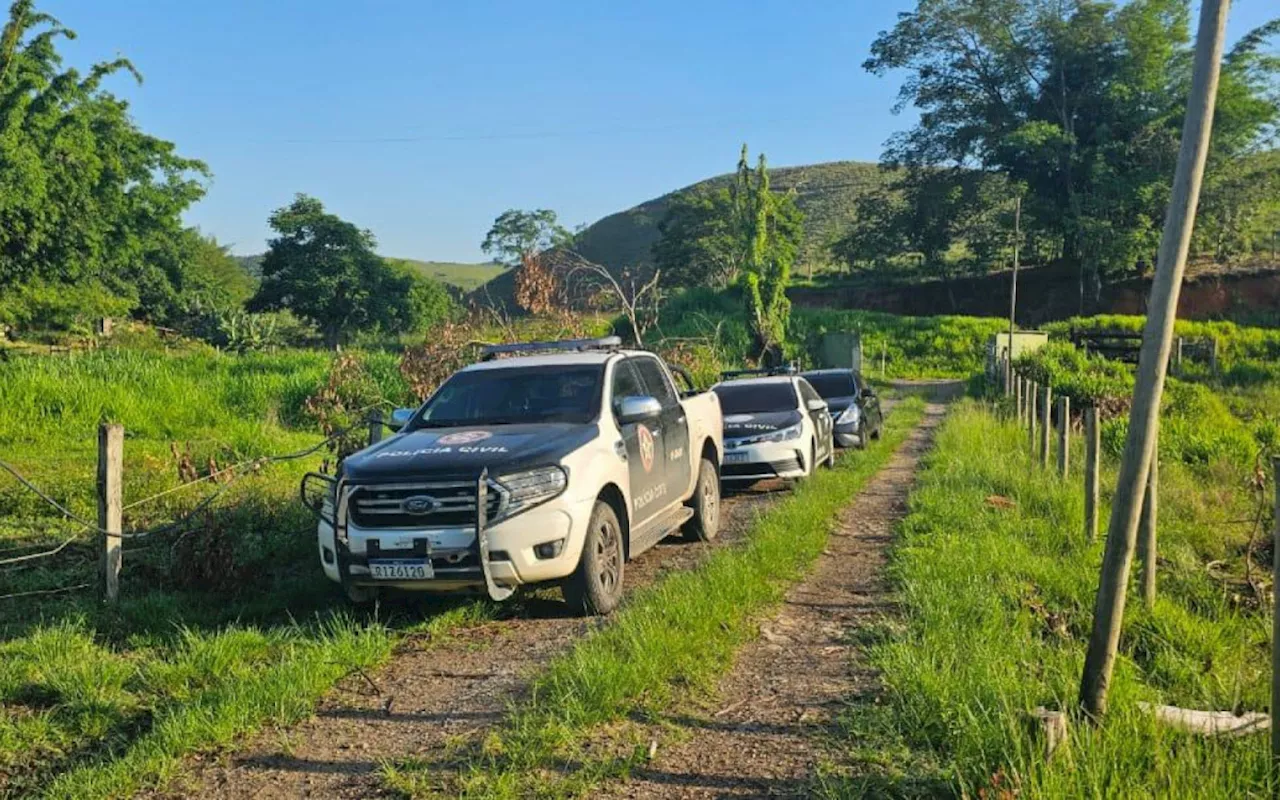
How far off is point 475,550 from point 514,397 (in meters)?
2.08

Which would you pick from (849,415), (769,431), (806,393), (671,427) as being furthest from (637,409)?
(849,415)

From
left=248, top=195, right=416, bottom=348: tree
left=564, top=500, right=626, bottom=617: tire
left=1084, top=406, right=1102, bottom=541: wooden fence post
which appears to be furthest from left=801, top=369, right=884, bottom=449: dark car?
left=248, top=195, right=416, bottom=348: tree

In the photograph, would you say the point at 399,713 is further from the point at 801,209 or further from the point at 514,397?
the point at 801,209

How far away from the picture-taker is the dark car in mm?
16953

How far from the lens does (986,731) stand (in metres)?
4.09

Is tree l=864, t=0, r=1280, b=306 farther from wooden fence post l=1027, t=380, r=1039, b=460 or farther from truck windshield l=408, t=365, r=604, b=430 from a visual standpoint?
truck windshield l=408, t=365, r=604, b=430

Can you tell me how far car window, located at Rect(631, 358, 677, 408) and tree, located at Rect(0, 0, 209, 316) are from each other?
112 feet

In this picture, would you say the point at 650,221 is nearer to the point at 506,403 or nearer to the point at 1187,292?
the point at 1187,292

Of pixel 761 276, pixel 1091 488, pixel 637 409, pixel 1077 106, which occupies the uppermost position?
pixel 1077 106

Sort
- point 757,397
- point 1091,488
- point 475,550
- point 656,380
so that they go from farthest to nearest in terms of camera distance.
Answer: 1. point 757,397
2. point 656,380
3. point 1091,488
4. point 475,550

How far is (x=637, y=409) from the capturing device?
7.48m

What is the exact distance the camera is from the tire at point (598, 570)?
263 inches

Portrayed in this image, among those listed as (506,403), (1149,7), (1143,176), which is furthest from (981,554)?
(1149,7)

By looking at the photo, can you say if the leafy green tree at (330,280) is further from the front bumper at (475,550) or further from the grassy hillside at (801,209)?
the front bumper at (475,550)
